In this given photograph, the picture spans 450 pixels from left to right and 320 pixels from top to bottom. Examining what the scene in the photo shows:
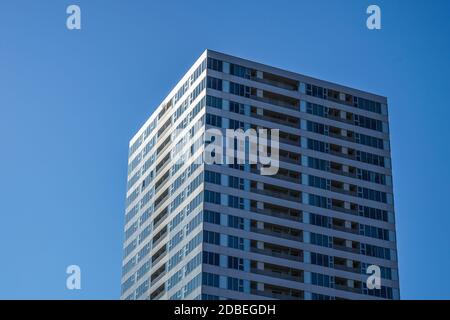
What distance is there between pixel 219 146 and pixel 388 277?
37.8 meters

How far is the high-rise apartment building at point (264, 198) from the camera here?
152 m

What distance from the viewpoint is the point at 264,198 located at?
158250 mm

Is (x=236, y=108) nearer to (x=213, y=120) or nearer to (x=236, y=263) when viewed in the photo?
(x=213, y=120)

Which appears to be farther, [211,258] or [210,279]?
[211,258]

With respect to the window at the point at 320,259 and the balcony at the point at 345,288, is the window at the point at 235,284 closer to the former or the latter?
the window at the point at 320,259

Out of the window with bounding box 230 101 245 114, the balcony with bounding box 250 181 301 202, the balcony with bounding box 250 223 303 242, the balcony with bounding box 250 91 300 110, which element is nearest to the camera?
the balcony with bounding box 250 223 303 242

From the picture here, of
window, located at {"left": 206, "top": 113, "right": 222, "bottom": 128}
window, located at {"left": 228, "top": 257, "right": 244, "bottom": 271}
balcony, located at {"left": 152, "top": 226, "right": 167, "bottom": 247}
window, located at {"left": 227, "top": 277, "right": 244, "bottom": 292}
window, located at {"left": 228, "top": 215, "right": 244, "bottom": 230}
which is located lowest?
window, located at {"left": 227, "top": 277, "right": 244, "bottom": 292}

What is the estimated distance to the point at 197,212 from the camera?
153 meters

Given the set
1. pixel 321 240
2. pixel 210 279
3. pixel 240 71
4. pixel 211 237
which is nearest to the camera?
pixel 210 279

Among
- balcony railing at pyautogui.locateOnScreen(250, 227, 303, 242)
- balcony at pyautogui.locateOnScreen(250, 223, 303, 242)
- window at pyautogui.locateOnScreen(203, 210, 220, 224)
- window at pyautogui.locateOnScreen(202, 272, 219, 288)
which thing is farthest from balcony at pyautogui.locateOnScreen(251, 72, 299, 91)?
window at pyautogui.locateOnScreen(202, 272, 219, 288)

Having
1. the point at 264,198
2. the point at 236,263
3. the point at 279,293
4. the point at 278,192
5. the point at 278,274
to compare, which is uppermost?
the point at 278,192

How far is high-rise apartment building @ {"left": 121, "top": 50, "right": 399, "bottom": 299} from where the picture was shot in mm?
152250

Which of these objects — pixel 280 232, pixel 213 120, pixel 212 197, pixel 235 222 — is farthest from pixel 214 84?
pixel 280 232

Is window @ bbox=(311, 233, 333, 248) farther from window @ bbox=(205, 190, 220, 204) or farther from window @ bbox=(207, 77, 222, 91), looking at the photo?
window @ bbox=(207, 77, 222, 91)
